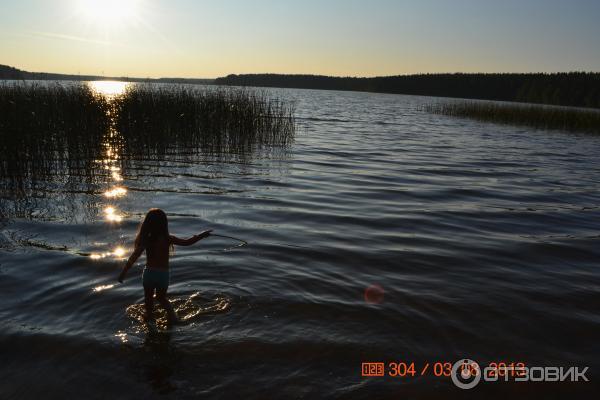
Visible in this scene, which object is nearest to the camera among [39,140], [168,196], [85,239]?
[85,239]

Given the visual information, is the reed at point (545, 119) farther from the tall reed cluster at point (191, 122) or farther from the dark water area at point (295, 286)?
the dark water area at point (295, 286)

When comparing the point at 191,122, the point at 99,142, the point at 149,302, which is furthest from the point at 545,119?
the point at 149,302

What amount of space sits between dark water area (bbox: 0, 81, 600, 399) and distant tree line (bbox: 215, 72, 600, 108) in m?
20.6

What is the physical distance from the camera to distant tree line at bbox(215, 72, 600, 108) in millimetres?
79875

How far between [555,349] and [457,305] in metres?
1.08

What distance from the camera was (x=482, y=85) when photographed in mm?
122312

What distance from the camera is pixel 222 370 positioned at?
3.82 m

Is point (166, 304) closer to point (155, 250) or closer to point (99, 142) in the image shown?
point (155, 250)

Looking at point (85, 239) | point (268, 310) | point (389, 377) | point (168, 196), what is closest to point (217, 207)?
point (168, 196)

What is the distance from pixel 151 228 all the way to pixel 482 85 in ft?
432

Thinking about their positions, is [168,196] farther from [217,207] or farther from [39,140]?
[39,140]

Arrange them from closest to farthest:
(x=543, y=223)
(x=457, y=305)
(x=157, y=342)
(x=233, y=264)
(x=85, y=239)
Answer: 1. (x=157, y=342)
2. (x=457, y=305)
3. (x=233, y=264)
4. (x=85, y=239)
5. (x=543, y=223)

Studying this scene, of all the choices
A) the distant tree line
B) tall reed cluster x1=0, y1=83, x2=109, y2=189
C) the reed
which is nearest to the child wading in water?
tall reed cluster x1=0, y1=83, x2=109, y2=189

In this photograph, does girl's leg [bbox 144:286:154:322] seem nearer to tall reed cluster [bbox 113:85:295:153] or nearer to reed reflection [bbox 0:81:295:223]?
reed reflection [bbox 0:81:295:223]
